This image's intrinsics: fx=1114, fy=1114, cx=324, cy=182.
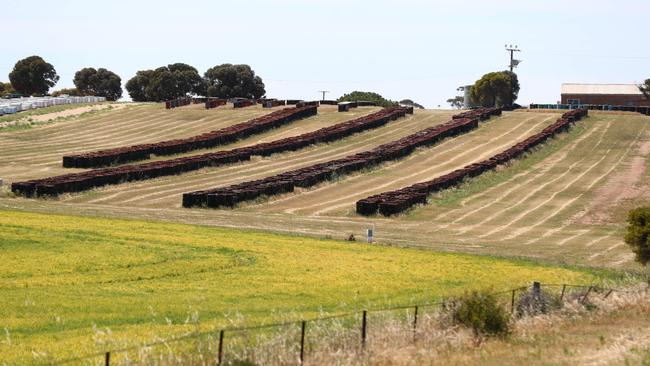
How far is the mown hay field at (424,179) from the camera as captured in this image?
5653 centimetres

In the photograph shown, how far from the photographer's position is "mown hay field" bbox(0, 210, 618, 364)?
26734mm

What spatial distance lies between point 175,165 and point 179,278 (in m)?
43.8

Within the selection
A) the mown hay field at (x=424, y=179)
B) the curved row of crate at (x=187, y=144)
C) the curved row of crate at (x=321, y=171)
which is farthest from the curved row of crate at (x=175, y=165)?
the curved row of crate at (x=321, y=171)

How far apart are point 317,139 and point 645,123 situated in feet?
125

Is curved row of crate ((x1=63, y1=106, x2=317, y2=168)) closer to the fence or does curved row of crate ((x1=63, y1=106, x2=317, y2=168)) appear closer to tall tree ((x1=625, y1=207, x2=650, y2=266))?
tall tree ((x1=625, y1=207, x2=650, y2=266))

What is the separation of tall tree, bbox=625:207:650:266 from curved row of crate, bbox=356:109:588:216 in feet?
71.5

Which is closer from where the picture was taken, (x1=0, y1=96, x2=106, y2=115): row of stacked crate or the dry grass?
the dry grass

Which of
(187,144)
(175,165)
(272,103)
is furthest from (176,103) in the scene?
(175,165)

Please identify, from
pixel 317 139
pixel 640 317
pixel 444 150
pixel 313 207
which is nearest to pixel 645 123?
pixel 444 150

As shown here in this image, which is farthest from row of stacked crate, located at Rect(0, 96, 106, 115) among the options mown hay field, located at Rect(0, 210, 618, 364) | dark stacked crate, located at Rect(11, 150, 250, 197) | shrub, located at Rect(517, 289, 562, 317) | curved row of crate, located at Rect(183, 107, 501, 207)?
shrub, located at Rect(517, 289, 562, 317)

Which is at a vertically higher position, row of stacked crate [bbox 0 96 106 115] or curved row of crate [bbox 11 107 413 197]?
row of stacked crate [bbox 0 96 106 115]

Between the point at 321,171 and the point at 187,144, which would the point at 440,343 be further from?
the point at 187,144

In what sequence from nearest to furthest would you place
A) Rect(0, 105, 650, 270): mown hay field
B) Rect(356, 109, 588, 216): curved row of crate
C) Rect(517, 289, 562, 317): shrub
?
Rect(517, 289, 562, 317): shrub → Rect(0, 105, 650, 270): mown hay field → Rect(356, 109, 588, 216): curved row of crate

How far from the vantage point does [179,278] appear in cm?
3606
